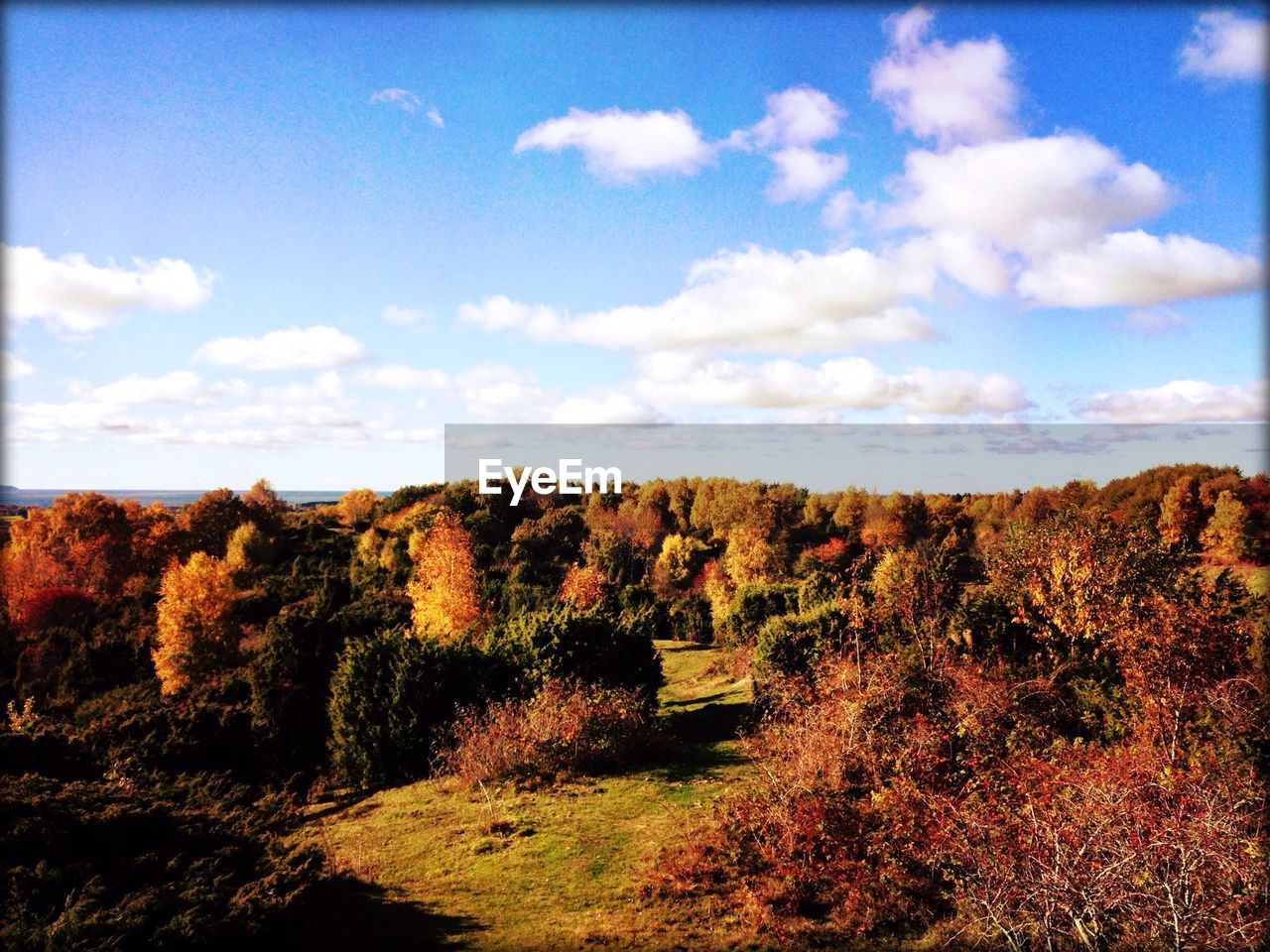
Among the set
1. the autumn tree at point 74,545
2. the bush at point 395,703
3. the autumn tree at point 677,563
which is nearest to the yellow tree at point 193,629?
the bush at point 395,703

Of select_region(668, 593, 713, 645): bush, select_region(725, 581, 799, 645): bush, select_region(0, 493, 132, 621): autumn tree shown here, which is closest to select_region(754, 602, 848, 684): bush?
select_region(725, 581, 799, 645): bush

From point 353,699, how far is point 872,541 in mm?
43534

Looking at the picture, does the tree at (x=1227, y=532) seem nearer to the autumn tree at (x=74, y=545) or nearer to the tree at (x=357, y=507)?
the tree at (x=357, y=507)

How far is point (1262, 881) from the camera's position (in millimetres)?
7137

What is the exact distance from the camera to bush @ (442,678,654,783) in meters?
15.7

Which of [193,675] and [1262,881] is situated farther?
[193,675]

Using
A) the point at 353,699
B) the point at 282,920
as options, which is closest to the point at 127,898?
the point at 282,920

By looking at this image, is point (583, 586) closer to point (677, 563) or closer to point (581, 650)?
point (677, 563)

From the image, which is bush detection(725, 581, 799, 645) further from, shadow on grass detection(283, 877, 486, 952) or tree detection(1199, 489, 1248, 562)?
tree detection(1199, 489, 1248, 562)

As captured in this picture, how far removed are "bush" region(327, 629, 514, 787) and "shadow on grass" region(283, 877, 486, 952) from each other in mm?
6758

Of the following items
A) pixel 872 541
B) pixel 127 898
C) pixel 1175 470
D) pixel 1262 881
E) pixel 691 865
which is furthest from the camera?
pixel 872 541

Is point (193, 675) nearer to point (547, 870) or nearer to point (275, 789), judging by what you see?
point (275, 789)

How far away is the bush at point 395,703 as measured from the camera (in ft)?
57.5

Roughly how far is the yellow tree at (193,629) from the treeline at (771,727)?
0.13 m
